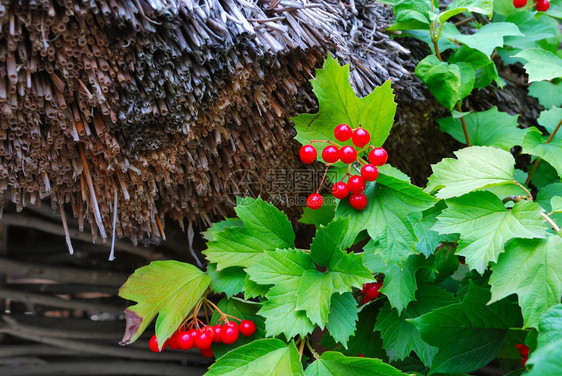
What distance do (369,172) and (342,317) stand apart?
299 millimetres

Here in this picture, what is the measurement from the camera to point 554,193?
1121 millimetres

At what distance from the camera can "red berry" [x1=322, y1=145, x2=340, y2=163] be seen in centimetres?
90

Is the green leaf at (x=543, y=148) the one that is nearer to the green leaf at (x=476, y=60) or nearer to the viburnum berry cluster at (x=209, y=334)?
the green leaf at (x=476, y=60)

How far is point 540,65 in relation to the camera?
1024 mm

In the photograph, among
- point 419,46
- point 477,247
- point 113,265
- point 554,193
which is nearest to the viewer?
point 477,247

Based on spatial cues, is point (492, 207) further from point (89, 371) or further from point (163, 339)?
point (89, 371)

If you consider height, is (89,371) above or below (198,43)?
below

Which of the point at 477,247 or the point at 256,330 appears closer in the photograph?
the point at 477,247

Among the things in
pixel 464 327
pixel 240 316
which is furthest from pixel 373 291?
pixel 240 316

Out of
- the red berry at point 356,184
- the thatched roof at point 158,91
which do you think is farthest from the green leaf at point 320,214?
the red berry at point 356,184

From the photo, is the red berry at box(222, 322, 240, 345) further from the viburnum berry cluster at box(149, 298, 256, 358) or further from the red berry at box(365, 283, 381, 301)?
the red berry at box(365, 283, 381, 301)

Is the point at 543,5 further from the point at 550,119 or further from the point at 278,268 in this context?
the point at 278,268

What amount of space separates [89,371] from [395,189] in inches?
46.2

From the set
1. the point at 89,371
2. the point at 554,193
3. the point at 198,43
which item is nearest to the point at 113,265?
the point at 89,371
